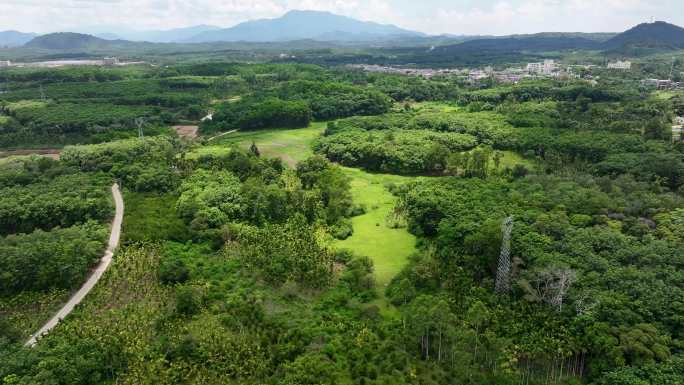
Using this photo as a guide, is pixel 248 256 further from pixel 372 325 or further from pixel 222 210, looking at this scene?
pixel 372 325

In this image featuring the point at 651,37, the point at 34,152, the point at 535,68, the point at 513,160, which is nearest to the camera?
the point at 513,160

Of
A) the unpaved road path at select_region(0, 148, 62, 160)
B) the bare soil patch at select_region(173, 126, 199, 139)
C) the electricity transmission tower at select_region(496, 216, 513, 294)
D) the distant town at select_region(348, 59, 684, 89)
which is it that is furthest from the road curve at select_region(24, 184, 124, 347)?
the distant town at select_region(348, 59, 684, 89)

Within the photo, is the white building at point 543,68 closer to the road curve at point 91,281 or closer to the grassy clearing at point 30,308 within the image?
the road curve at point 91,281

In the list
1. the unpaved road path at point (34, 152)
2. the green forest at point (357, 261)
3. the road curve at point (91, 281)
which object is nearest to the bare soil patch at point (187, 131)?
the green forest at point (357, 261)

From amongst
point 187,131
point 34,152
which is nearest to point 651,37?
point 187,131

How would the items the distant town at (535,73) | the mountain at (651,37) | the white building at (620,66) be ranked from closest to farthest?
1. the distant town at (535,73)
2. the white building at (620,66)
3. the mountain at (651,37)

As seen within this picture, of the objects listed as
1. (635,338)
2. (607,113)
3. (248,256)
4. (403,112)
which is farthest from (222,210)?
(607,113)

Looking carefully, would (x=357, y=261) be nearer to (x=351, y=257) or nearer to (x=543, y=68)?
(x=351, y=257)
